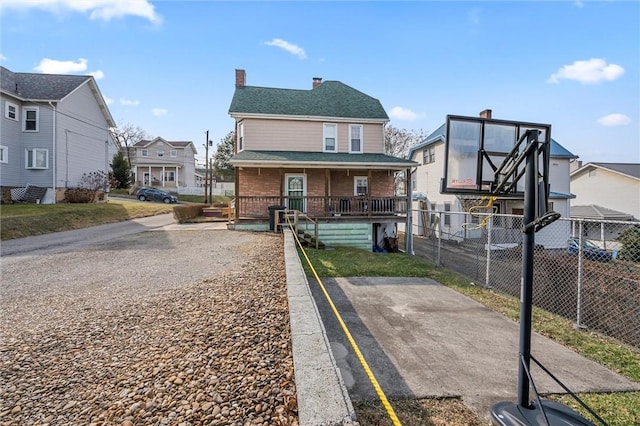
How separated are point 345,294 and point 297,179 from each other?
11.0 m

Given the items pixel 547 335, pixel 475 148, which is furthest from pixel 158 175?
pixel 547 335

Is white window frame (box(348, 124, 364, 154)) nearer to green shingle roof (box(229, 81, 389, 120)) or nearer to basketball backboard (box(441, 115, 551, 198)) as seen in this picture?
green shingle roof (box(229, 81, 389, 120))

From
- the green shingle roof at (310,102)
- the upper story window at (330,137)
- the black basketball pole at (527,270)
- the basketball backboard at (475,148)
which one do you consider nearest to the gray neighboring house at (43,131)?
the green shingle roof at (310,102)

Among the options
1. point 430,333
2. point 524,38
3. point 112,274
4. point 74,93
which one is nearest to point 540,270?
point 430,333

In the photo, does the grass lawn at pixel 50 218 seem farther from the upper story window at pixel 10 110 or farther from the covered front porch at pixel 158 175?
the covered front porch at pixel 158 175

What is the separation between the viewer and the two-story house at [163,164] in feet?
141

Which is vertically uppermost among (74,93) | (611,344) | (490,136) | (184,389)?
(74,93)

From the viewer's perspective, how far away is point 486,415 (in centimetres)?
270

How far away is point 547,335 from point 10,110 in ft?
90.7

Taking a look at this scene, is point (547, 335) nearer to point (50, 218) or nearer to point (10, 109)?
point (50, 218)

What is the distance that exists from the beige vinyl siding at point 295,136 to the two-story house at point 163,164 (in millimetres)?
30886

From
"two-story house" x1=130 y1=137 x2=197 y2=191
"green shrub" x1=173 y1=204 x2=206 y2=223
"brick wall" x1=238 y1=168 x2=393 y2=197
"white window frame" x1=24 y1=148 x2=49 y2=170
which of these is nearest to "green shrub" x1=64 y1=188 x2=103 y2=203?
"white window frame" x1=24 y1=148 x2=49 y2=170

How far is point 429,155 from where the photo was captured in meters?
23.0

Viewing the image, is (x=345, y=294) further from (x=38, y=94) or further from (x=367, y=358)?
(x=38, y=94)
